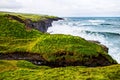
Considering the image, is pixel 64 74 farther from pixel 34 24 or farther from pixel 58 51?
pixel 34 24

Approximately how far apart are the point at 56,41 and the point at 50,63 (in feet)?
7.86

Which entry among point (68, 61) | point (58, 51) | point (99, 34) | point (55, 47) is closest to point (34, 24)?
point (99, 34)

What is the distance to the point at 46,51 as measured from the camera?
21.8m

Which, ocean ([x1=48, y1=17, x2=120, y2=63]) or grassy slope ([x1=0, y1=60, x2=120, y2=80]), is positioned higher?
grassy slope ([x1=0, y1=60, x2=120, y2=80])

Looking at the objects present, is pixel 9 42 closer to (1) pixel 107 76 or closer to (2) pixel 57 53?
(2) pixel 57 53

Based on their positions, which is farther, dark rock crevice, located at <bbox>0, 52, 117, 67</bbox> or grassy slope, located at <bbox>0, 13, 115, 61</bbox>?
grassy slope, located at <bbox>0, 13, 115, 61</bbox>

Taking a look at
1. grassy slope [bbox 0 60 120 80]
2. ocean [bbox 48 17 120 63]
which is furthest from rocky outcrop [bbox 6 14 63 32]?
grassy slope [bbox 0 60 120 80]

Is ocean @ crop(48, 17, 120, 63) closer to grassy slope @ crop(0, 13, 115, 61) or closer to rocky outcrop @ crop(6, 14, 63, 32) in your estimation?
rocky outcrop @ crop(6, 14, 63, 32)

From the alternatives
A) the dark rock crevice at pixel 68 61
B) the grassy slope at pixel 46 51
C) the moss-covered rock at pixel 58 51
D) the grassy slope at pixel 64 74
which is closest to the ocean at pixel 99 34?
the moss-covered rock at pixel 58 51

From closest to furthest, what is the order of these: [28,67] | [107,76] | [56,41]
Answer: [107,76]
[28,67]
[56,41]

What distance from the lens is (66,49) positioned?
21.4 meters

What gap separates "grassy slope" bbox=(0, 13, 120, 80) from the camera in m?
14.9

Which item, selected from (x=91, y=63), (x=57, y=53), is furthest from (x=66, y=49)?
(x=91, y=63)

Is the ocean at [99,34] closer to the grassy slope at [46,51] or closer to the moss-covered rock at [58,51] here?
the moss-covered rock at [58,51]
